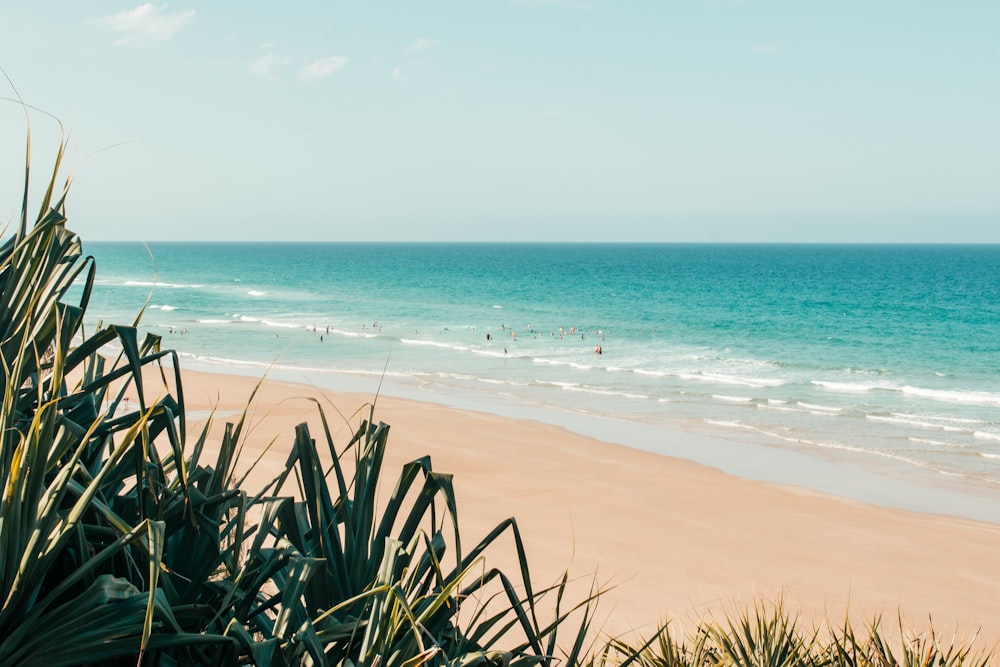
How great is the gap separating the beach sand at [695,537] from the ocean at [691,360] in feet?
5.38

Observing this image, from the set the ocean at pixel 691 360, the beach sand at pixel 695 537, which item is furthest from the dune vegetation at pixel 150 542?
the beach sand at pixel 695 537

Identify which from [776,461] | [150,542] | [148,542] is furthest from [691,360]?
[150,542]

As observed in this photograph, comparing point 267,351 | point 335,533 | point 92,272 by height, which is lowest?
point 267,351

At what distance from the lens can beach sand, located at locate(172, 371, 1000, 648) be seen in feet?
32.1

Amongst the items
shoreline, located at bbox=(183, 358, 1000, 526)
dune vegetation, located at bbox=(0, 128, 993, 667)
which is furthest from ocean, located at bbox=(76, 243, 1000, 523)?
dune vegetation, located at bbox=(0, 128, 993, 667)

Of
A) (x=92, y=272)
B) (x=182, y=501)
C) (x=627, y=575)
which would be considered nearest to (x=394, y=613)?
(x=182, y=501)

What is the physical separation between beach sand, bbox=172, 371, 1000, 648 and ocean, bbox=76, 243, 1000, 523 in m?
1.64

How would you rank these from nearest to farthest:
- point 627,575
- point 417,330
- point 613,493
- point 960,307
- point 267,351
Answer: point 627,575
point 613,493
point 267,351
point 417,330
point 960,307

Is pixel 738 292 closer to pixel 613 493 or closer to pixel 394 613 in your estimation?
pixel 613 493

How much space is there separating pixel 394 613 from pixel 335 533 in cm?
30

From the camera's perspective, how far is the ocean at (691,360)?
59.0 ft

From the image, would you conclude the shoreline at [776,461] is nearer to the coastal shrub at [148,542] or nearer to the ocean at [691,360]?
the ocean at [691,360]

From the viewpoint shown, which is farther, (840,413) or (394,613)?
(840,413)

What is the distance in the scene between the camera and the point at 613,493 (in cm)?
1432
